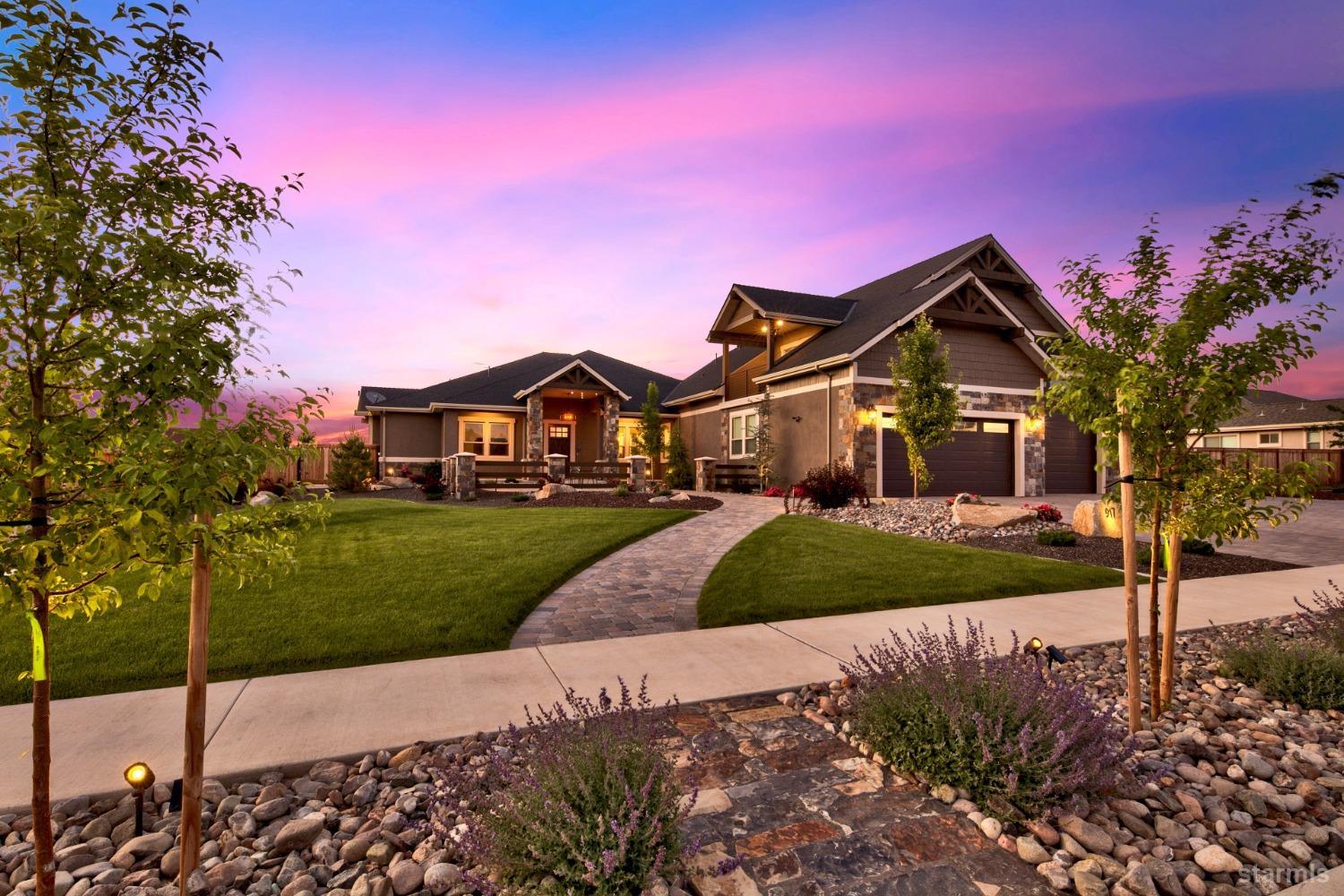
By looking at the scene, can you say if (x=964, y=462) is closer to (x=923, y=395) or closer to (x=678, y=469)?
(x=923, y=395)

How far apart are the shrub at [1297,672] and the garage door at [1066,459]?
16363mm

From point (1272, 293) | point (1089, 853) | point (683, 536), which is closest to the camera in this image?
point (1089, 853)

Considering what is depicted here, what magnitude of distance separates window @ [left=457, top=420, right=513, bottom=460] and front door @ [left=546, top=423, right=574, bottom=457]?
1712 millimetres

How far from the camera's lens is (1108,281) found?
3.78 meters

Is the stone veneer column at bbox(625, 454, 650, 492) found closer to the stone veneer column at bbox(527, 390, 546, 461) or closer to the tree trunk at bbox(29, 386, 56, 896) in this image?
the stone veneer column at bbox(527, 390, 546, 461)

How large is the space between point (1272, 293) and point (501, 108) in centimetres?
1053

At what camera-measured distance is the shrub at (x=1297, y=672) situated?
3.75 metres

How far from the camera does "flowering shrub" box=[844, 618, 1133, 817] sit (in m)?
2.51

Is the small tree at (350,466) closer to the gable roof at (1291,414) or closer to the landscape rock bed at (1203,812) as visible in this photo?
the landscape rock bed at (1203,812)

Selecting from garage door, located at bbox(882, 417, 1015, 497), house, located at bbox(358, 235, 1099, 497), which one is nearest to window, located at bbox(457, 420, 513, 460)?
house, located at bbox(358, 235, 1099, 497)

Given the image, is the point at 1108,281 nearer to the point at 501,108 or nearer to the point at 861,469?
the point at 501,108

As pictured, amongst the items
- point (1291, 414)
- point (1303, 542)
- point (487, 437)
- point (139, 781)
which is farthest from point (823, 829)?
point (1291, 414)

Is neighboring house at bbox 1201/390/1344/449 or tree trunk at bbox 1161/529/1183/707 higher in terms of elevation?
neighboring house at bbox 1201/390/1344/449

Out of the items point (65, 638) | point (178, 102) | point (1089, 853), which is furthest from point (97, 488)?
point (65, 638)
